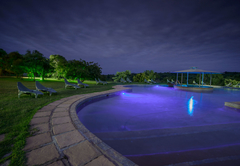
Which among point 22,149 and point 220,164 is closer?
point 22,149

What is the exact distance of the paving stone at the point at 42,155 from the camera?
3.79 ft

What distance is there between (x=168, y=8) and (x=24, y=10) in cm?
1497

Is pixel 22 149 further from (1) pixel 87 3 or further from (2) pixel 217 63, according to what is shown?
(2) pixel 217 63

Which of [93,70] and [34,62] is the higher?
[34,62]

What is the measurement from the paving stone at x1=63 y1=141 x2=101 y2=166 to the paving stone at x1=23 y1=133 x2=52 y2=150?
47 centimetres

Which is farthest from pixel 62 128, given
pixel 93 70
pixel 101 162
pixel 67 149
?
pixel 93 70

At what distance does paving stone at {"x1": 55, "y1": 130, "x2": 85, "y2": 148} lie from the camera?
1.50 meters

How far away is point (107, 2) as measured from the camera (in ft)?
33.7

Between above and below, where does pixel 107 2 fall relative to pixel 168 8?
above

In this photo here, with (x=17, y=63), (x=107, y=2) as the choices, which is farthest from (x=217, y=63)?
(x=17, y=63)

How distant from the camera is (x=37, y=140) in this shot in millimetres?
1560

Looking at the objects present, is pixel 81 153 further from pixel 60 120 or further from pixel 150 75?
pixel 150 75

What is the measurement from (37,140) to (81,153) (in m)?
0.81

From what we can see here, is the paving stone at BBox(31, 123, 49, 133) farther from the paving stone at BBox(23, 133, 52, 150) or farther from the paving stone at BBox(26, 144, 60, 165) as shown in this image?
the paving stone at BBox(26, 144, 60, 165)
